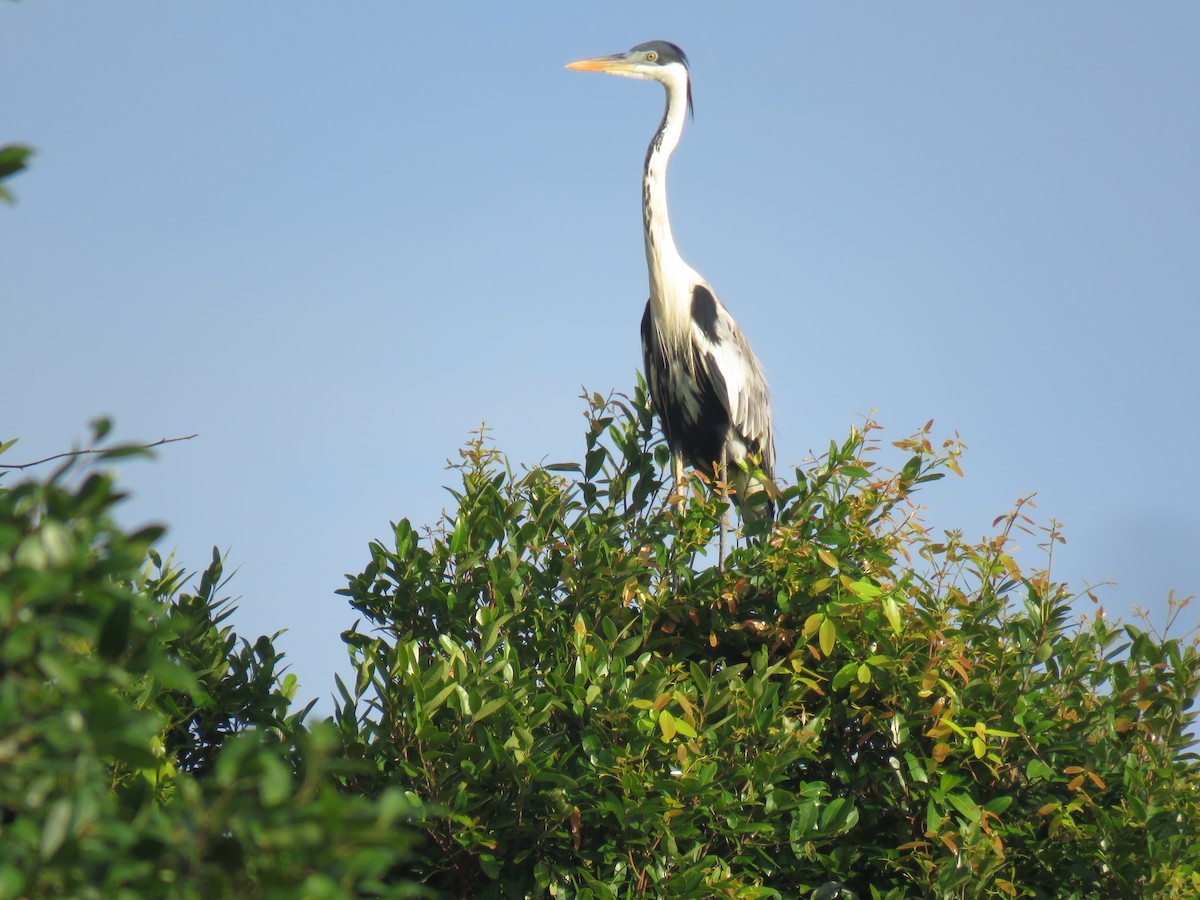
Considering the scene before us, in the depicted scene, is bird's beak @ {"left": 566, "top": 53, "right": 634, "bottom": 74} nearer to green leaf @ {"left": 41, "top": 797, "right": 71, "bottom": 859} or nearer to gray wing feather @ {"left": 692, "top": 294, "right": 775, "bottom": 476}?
gray wing feather @ {"left": 692, "top": 294, "right": 775, "bottom": 476}

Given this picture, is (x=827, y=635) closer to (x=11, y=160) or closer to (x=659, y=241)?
(x=11, y=160)

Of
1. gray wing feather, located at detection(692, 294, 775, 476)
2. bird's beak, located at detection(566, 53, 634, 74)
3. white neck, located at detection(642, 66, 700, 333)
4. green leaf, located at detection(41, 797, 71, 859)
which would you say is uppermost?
bird's beak, located at detection(566, 53, 634, 74)

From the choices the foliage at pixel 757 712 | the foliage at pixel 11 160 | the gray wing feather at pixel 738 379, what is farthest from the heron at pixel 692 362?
the foliage at pixel 11 160

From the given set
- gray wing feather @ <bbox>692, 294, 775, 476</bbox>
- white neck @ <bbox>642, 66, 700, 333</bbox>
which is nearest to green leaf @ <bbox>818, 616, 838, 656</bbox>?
gray wing feather @ <bbox>692, 294, 775, 476</bbox>

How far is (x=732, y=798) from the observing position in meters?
3.80

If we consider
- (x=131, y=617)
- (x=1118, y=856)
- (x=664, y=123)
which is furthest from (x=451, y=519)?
(x=664, y=123)

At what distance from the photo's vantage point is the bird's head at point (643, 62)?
28.3ft

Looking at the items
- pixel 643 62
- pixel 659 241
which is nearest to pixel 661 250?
pixel 659 241

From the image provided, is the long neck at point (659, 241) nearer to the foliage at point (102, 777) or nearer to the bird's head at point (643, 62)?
the bird's head at point (643, 62)

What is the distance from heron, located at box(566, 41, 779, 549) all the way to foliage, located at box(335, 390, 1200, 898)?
253 cm

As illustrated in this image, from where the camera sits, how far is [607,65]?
28.5 ft

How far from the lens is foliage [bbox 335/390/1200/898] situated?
3736 millimetres

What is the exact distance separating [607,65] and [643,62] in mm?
257

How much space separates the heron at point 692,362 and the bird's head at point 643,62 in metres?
0.81
